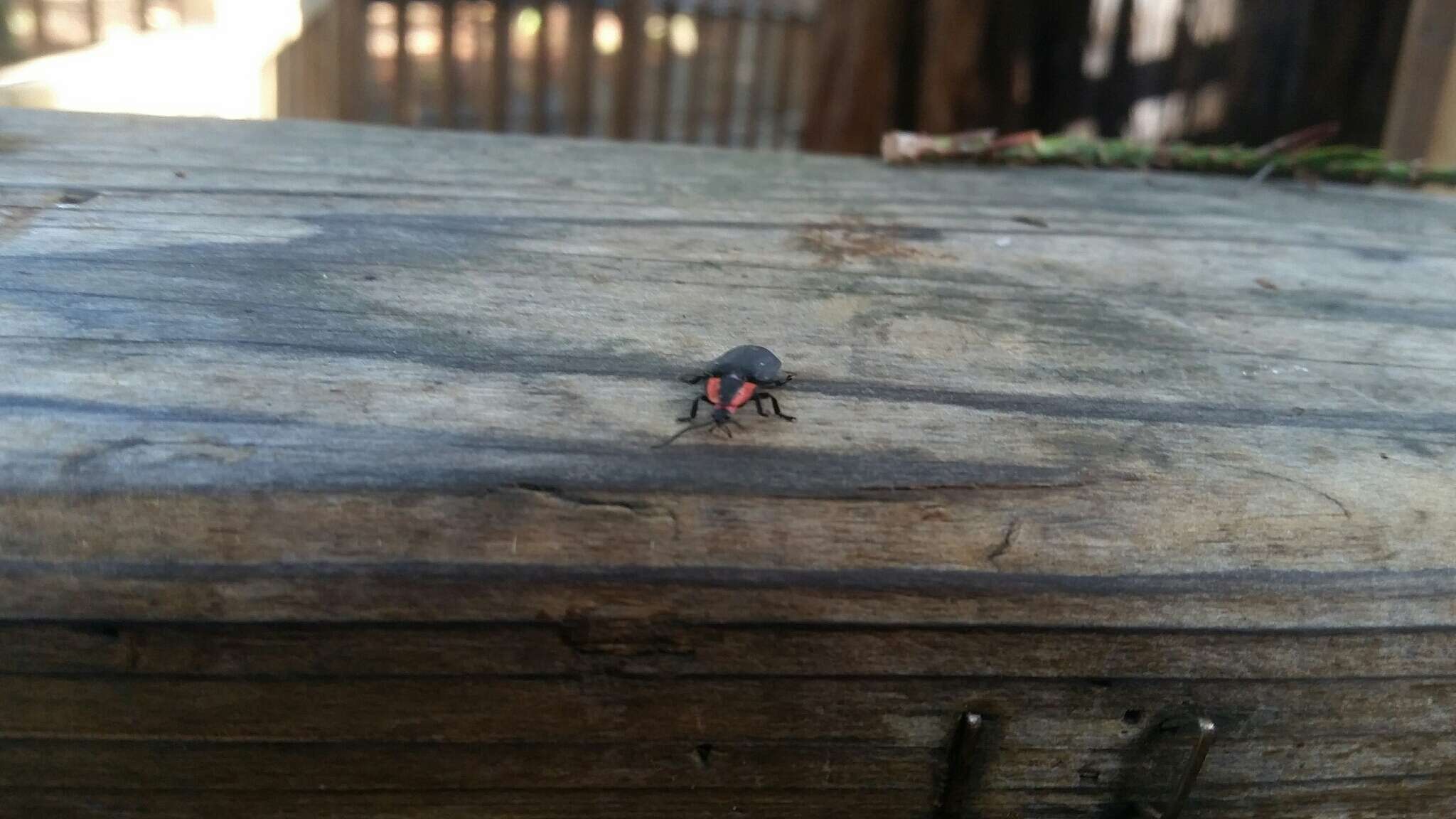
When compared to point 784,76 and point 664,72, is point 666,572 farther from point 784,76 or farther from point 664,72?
point 784,76

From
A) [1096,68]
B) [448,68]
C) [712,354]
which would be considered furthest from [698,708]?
[448,68]

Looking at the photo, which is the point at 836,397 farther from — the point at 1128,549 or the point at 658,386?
the point at 1128,549

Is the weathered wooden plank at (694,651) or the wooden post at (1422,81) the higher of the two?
the wooden post at (1422,81)

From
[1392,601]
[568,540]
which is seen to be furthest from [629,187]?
[1392,601]

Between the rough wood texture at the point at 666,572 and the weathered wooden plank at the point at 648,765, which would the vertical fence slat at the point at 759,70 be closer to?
the rough wood texture at the point at 666,572

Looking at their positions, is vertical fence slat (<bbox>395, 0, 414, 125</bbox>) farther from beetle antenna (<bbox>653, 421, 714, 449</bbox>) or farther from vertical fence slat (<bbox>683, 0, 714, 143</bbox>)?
beetle antenna (<bbox>653, 421, 714, 449</bbox>)

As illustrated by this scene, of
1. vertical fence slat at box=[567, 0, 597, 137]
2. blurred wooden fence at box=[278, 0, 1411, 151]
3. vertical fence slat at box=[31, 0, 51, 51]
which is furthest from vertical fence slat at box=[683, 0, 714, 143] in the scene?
vertical fence slat at box=[31, 0, 51, 51]

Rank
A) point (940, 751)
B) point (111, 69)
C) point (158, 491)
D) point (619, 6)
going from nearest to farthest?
point (158, 491), point (940, 751), point (111, 69), point (619, 6)

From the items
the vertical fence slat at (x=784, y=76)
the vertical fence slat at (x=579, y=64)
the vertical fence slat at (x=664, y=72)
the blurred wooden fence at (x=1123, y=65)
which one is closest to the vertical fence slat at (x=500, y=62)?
the vertical fence slat at (x=579, y=64)
